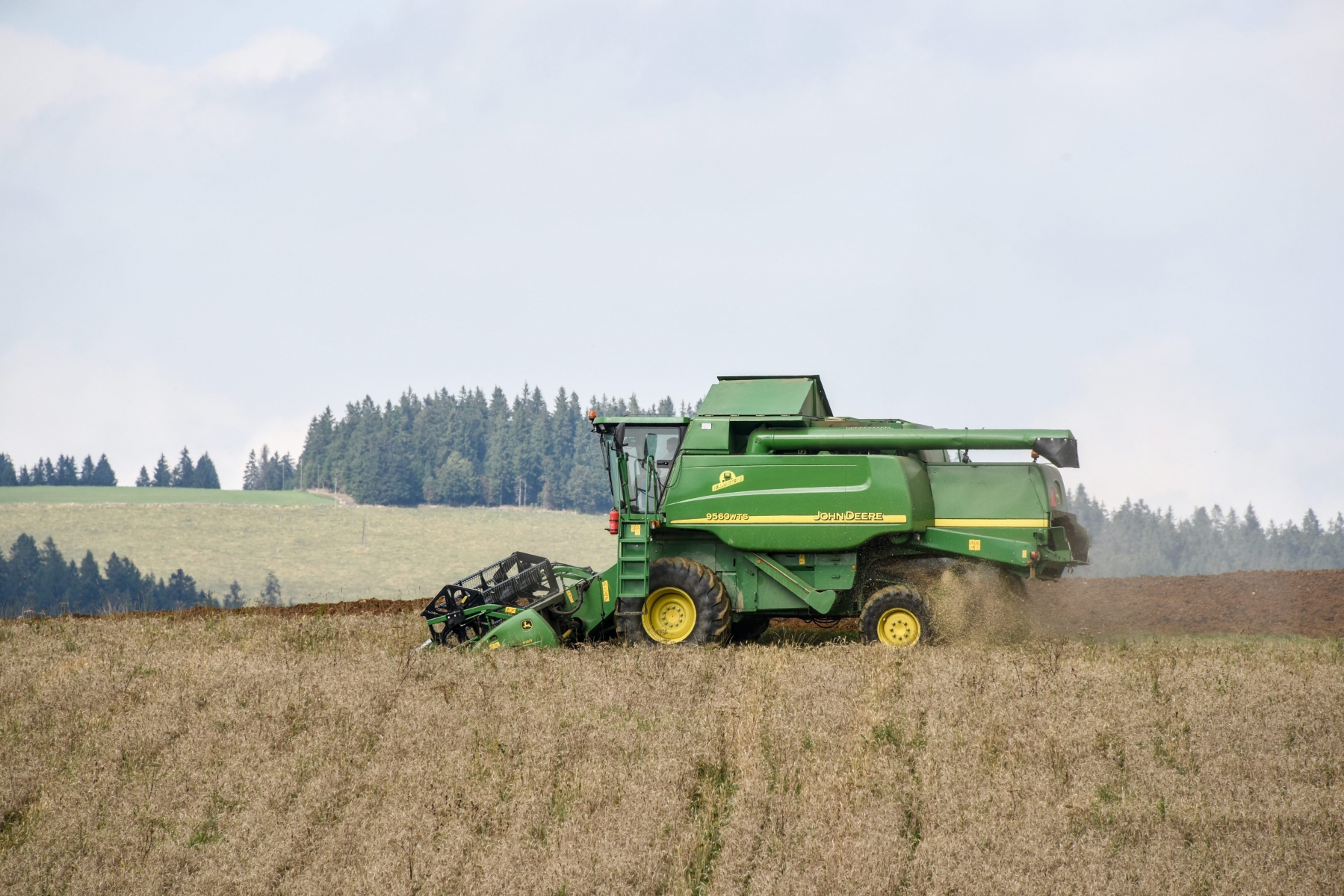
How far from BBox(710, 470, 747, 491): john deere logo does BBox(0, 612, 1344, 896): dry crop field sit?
2110 mm

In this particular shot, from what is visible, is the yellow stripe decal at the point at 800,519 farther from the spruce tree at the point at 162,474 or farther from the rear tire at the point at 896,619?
the spruce tree at the point at 162,474

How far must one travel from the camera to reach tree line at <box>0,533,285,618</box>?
76.0 meters

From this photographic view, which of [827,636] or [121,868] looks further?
[827,636]

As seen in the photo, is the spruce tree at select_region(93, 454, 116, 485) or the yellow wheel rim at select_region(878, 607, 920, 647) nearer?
the yellow wheel rim at select_region(878, 607, 920, 647)

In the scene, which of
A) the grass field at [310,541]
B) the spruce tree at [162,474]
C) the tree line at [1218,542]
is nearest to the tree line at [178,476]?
the spruce tree at [162,474]

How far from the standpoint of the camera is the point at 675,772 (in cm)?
732

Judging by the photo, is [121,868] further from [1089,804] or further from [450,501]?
[450,501]

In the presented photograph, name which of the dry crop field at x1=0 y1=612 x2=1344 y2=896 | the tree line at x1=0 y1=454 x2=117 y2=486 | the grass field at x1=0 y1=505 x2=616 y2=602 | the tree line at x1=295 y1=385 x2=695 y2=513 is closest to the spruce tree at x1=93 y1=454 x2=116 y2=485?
the tree line at x1=0 y1=454 x2=117 y2=486

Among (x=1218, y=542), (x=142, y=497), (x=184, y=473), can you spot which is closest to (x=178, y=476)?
(x=184, y=473)

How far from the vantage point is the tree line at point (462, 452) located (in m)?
115

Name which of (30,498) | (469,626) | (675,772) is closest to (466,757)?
(675,772)

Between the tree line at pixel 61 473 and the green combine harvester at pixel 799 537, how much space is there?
170 meters

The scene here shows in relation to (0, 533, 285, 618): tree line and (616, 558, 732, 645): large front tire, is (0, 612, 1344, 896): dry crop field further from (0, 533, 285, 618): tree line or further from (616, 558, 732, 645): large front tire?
(0, 533, 285, 618): tree line

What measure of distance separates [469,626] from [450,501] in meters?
109
